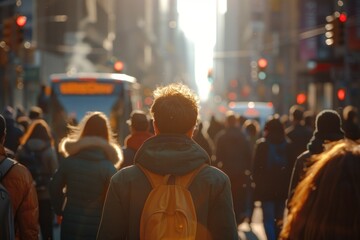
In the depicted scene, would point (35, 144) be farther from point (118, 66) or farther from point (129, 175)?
point (118, 66)

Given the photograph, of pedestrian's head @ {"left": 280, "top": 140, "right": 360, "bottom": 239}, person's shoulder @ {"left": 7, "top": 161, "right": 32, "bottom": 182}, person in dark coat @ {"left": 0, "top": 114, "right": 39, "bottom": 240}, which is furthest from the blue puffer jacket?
pedestrian's head @ {"left": 280, "top": 140, "right": 360, "bottom": 239}

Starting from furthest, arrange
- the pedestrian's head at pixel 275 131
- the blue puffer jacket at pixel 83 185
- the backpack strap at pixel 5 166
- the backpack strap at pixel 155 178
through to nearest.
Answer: the pedestrian's head at pixel 275 131
the blue puffer jacket at pixel 83 185
the backpack strap at pixel 5 166
the backpack strap at pixel 155 178

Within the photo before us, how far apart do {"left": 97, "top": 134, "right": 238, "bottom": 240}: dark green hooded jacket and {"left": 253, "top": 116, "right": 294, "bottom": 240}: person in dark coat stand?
6745mm

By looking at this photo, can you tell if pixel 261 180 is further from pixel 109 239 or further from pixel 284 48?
pixel 284 48

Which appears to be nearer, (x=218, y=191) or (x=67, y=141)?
(x=218, y=191)

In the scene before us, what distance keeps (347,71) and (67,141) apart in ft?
84.8

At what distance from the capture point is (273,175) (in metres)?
11.6

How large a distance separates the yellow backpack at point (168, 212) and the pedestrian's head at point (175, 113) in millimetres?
298

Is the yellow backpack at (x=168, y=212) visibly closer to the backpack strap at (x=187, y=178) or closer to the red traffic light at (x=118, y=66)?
the backpack strap at (x=187, y=178)

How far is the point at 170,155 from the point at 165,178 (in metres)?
0.13

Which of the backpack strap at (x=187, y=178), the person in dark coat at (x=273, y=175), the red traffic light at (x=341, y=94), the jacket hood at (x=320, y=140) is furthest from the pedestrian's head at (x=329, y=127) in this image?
the red traffic light at (x=341, y=94)

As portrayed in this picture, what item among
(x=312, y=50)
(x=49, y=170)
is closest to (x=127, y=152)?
(x=49, y=170)

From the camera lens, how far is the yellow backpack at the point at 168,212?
463cm

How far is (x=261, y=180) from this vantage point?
11.6 metres
